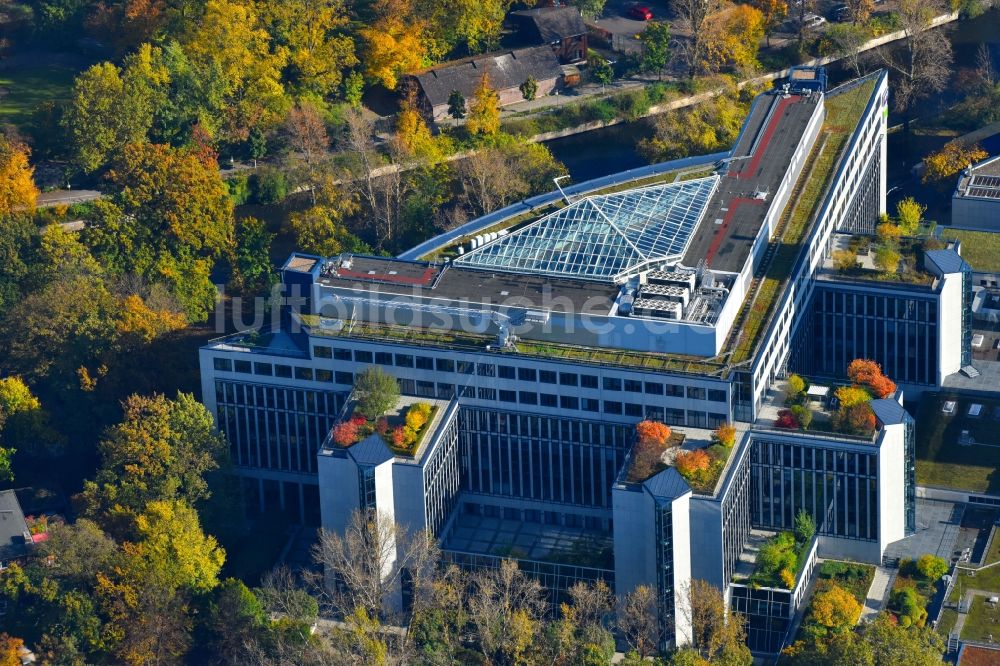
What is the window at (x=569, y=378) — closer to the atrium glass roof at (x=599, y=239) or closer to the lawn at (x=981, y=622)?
the atrium glass roof at (x=599, y=239)

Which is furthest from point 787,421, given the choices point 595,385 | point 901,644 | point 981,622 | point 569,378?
point 901,644

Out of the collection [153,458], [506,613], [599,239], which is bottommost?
[506,613]

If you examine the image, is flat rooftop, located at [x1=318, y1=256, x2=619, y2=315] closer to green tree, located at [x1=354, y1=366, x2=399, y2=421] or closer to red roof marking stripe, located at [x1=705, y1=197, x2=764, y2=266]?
red roof marking stripe, located at [x1=705, y1=197, x2=764, y2=266]

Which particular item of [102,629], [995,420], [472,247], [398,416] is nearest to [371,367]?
[398,416]

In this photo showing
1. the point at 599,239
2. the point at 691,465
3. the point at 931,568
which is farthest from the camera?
the point at 599,239

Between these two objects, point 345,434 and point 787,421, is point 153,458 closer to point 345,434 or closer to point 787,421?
point 345,434

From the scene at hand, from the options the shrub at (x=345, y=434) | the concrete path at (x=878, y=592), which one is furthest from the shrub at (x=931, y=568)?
the shrub at (x=345, y=434)

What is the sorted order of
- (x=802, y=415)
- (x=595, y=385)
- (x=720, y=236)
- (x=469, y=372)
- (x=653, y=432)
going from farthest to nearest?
(x=720, y=236)
(x=469, y=372)
(x=595, y=385)
(x=802, y=415)
(x=653, y=432)
